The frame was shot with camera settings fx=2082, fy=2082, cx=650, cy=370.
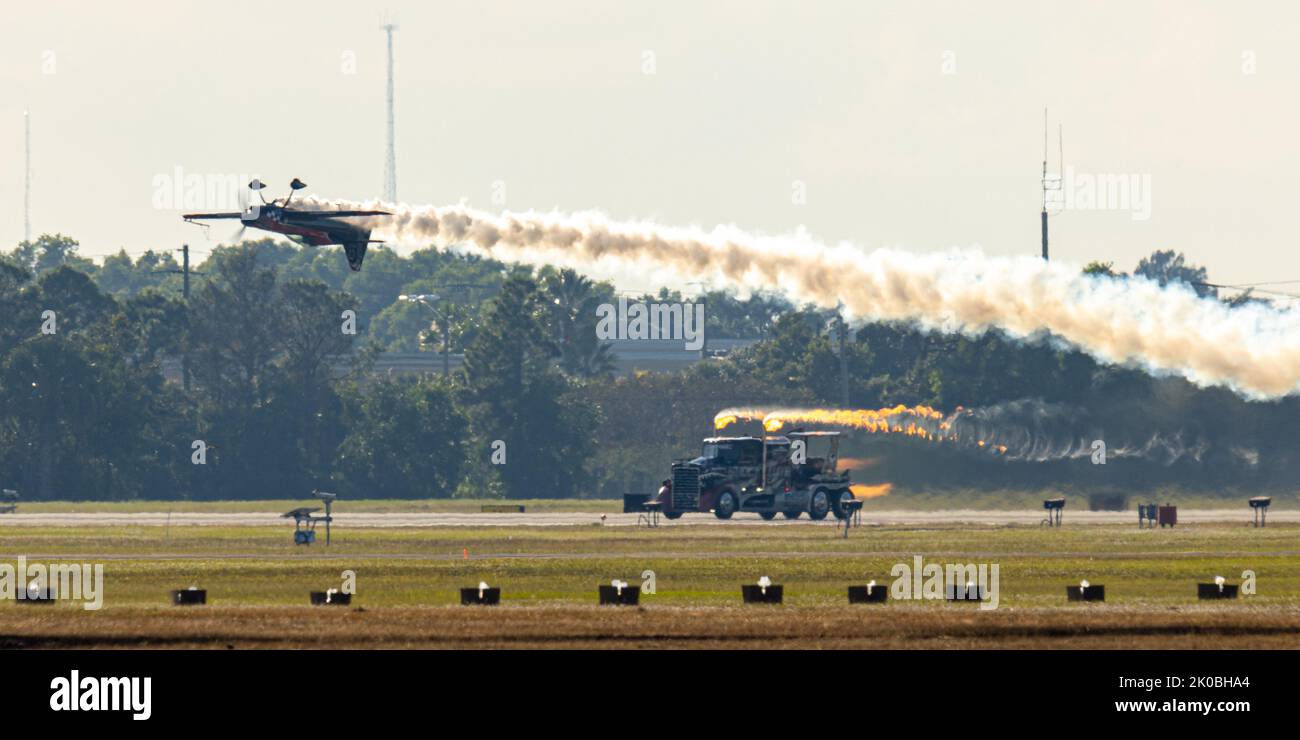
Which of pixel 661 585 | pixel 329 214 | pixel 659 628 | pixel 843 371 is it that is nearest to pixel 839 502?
pixel 329 214

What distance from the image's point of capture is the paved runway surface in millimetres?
108375

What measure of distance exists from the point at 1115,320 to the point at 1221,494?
30776 millimetres

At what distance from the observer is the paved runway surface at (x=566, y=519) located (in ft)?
356

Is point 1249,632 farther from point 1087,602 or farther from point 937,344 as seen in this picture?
point 937,344

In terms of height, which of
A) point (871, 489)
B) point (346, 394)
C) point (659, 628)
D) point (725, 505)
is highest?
point (346, 394)

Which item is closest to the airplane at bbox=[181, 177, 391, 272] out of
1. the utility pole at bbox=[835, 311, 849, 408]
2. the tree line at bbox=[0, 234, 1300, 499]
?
the tree line at bbox=[0, 234, 1300, 499]

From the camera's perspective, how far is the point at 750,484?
4318 inches

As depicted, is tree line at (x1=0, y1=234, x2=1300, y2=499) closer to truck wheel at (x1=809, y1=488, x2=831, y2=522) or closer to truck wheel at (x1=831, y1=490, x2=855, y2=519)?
truck wheel at (x1=831, y1=490, x2=855, y2=519)

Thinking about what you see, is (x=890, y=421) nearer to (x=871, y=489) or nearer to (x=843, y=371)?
(x=871, y=489)

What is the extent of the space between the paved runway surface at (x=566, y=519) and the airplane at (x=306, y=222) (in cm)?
2668

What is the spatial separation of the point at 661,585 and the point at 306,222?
2697 centimetres

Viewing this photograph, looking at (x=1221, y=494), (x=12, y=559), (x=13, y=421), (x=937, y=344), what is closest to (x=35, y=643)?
(x=12, y=559)

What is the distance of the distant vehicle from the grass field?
5.43 m

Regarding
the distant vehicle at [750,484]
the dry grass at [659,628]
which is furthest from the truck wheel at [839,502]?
the dry grass at [659,628]
